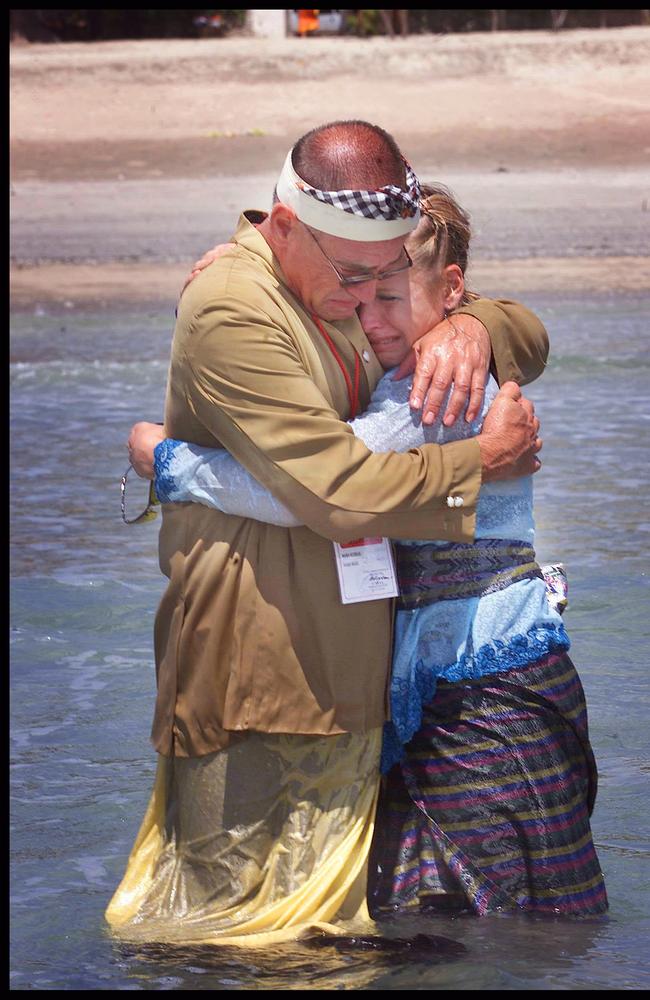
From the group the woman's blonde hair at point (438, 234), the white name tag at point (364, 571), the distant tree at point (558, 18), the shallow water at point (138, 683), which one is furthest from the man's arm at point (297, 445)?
the distant tree at point (558, 18)

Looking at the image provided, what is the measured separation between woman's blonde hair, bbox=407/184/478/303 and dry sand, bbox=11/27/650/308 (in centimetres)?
1162

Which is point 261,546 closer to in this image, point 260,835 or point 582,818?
point 260,835

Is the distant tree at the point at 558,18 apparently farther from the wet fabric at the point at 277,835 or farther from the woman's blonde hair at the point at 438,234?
the wet fabric at the point at 277,835

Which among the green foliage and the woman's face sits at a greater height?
the green foliage

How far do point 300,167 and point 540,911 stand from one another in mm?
1786

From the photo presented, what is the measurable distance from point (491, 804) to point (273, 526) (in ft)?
2.71

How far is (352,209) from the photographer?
143 inches

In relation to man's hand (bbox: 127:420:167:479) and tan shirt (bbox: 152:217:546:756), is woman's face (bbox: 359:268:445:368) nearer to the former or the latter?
tan shirt (bbox: 152:217:546:756)

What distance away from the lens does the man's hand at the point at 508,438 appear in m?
3.77

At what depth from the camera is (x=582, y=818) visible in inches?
160

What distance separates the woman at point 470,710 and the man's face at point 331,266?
0.54 ft

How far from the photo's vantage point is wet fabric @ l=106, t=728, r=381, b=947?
12.7ft

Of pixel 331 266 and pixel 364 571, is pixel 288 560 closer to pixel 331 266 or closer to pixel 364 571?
pixel 364 571

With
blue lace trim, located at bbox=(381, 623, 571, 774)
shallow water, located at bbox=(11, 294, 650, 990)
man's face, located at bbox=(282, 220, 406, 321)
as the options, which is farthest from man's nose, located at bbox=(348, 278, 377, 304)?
shallow water, located at bbox=(11, 294, 650, 990)
